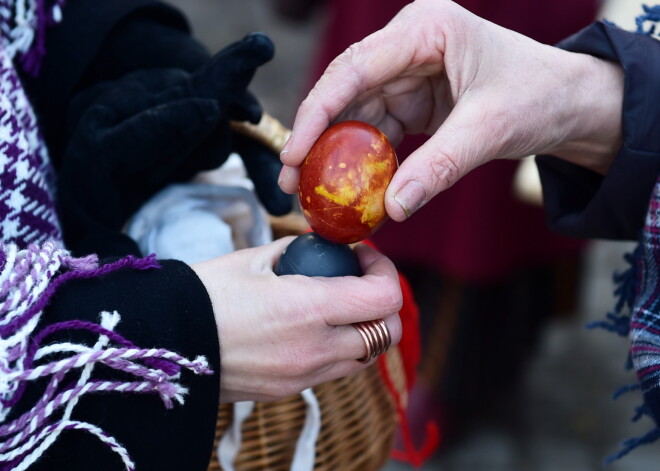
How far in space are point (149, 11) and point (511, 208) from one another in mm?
983

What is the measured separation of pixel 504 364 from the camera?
1913mm

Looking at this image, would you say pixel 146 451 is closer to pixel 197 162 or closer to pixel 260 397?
pixel 260 397

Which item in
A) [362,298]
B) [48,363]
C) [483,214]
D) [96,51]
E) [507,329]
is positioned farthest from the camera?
[507,329]

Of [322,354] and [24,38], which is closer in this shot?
[322,354]

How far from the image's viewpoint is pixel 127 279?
712mm

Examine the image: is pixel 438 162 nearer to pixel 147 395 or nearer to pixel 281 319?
pixel 281 319

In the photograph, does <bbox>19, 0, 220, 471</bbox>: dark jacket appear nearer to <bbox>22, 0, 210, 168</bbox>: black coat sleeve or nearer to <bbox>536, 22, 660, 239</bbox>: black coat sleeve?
<bbox>22, 0, 210, 168</bbox>: black coat sleeve

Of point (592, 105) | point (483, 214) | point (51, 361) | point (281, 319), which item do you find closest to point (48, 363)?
point (51, 361)

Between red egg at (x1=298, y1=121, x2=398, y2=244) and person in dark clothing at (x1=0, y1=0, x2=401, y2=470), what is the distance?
6 cm

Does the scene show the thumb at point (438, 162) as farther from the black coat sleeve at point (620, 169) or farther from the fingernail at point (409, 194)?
the black coat sleeve at point (620, 169)

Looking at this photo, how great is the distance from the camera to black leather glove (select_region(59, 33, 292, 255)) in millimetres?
849

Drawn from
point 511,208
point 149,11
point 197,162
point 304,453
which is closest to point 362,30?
point 511,208

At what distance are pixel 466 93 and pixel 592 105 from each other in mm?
178

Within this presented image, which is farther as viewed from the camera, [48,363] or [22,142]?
[22,142]
